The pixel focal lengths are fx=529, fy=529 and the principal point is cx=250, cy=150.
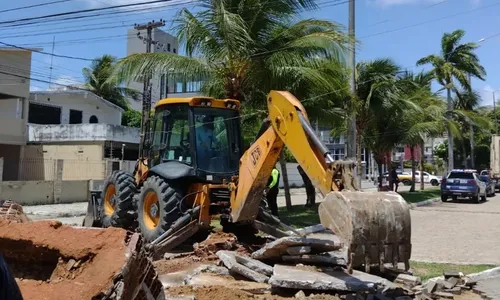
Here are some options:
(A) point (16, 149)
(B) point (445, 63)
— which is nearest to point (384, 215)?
(A) point (16, 149)

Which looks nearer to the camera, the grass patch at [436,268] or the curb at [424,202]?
the grass patch at [436,268]

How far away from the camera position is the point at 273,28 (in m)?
16.6

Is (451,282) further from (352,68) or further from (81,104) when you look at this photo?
(81,104)

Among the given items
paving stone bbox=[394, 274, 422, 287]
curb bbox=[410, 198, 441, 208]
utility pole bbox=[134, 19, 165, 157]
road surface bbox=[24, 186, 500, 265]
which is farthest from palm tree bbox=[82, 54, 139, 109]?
paving stone bbox=[394, 274, 422, 287]

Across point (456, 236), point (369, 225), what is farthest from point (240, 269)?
point (456, 236)

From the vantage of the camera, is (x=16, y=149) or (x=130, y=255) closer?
(x=130, y=255)

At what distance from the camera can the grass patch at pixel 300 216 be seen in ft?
51.5

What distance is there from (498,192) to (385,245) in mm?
42817

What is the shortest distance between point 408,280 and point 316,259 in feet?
4.52

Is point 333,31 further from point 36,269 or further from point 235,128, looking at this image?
point 36,269

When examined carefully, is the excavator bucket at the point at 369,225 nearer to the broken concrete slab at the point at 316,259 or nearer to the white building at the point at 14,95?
the broken concrete slab at the point at 316,259

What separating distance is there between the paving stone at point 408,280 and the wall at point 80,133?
2679 centimetres

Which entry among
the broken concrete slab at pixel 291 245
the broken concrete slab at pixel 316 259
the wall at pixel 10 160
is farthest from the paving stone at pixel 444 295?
the wall at pixel 10 160

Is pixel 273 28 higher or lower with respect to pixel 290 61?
higher
